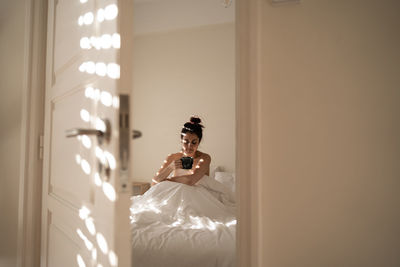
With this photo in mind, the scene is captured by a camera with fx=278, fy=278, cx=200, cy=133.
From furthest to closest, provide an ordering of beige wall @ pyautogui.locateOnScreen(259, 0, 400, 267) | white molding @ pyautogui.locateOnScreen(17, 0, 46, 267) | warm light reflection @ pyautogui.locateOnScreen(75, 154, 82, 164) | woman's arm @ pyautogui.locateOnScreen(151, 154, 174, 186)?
woman's arm @ pyautogui.locateOnScreen(151, 154, 174, 186)
white molding @ pyautogui.locateOnScreen(17, 0, 46, 267)
beige wall @ pyautogui.locateOnScreen(259, 0, 400, 267)
warm light reflection @ pyautogui.locateOnScreen(75, 154, 82, 164)

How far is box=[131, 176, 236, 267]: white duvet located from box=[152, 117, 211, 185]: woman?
0.09m

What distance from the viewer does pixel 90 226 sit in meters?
0.79

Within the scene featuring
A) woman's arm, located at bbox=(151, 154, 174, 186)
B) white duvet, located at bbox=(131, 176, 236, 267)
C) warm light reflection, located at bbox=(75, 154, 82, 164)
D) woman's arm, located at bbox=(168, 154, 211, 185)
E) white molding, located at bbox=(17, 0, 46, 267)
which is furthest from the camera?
woman's arm, located at bbox=(151, 154, 174, 186)

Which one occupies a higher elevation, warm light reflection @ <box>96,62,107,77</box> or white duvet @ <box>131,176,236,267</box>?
warm light reflection @ <box>96,62,107,77</box>

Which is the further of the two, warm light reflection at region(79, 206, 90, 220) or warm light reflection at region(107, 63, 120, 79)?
warm light reflection at region(79, 206, 90, 220)

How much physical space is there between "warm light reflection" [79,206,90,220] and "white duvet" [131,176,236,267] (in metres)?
0.77

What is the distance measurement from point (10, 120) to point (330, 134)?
58.1 inches

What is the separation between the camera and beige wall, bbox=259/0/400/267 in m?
0.97

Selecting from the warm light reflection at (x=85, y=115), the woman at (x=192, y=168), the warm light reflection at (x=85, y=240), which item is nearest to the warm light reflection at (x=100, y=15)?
the warm light reflection at (x=85, y=115)

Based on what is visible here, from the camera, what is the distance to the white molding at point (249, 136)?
1.02 metres

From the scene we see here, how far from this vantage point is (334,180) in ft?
3.28

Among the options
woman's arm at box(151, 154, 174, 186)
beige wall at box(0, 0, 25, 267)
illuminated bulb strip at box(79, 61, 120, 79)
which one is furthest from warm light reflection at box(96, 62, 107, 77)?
woman's arm at box(151, 154, 174, 186)

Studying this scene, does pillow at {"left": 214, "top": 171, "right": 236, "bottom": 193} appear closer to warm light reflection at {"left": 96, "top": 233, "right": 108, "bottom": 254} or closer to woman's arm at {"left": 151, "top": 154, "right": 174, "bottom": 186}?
woman's arm at {"left": 151, "top": 154, "right": 174, "bottom": 186}

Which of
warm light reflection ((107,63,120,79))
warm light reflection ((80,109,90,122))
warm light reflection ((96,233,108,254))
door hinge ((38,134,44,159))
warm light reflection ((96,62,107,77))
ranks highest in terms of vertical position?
warm light reflection ((96,62,107,77))
